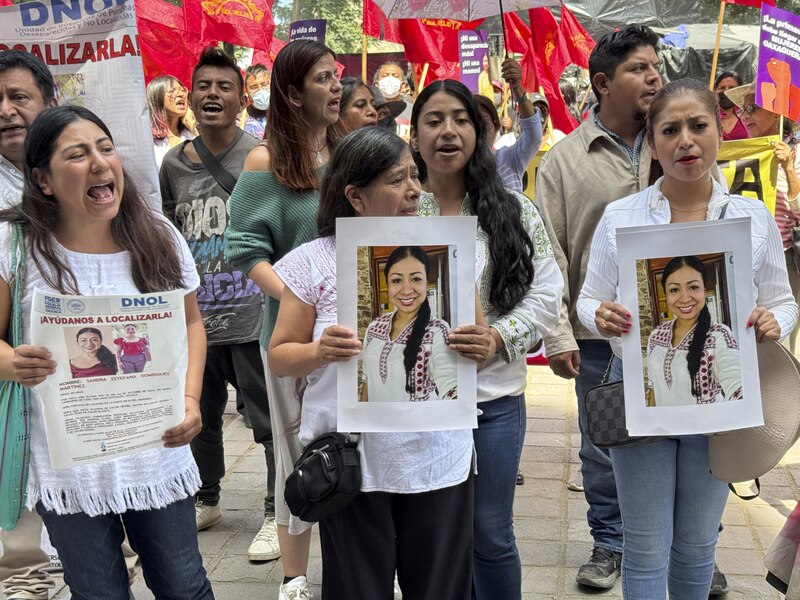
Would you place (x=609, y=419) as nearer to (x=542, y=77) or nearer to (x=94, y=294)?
(x=94, y=294)

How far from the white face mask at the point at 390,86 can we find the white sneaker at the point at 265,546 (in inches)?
350

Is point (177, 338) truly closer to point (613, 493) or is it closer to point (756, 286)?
point (756, 286)

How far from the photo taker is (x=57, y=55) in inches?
139

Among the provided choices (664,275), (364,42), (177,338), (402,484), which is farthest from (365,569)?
(364,42)

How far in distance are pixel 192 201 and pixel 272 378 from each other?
1.22 m

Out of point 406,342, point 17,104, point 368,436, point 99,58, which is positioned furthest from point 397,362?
point 17,104

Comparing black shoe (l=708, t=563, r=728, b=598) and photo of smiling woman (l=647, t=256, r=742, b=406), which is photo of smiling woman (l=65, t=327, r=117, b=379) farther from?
black shoe (l=708, t=563, r=728, b=598)

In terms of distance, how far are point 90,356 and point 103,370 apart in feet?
0.16

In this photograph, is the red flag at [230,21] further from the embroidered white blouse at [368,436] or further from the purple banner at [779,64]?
the embroidered white blouse at [368,436]

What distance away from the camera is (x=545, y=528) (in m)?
4.98

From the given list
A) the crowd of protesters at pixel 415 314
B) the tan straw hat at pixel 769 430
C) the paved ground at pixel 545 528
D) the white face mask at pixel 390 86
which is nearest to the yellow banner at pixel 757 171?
the paved ground at pixel 545 528

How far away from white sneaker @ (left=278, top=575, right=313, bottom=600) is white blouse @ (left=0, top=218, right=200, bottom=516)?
1.20m

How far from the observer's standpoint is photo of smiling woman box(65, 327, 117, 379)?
255 centimetres

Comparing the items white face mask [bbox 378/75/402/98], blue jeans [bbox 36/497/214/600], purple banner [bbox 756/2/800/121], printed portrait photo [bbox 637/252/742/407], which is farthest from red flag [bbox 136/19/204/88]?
printed portrait photo [bbox 637/252/742/407]
